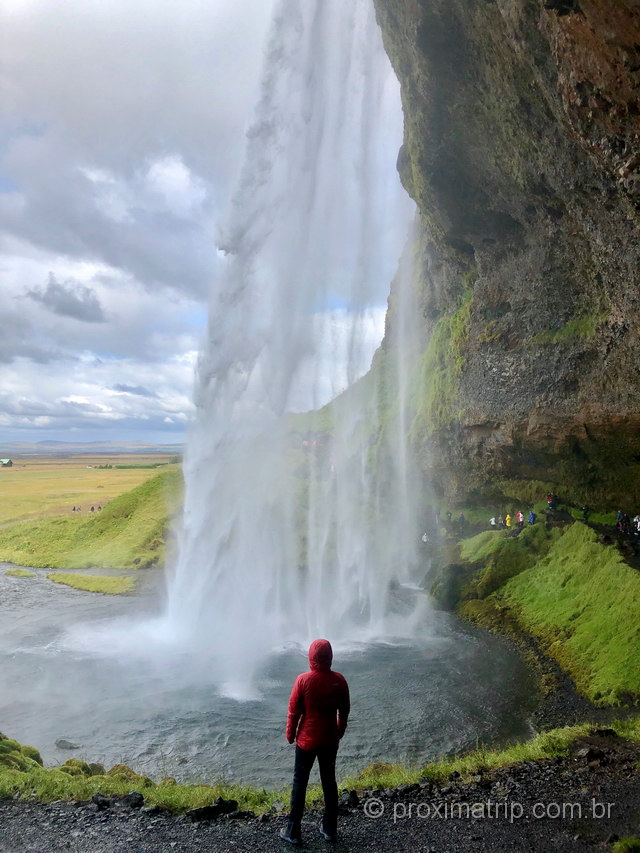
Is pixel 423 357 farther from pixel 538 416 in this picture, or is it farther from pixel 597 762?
pixel 597 762

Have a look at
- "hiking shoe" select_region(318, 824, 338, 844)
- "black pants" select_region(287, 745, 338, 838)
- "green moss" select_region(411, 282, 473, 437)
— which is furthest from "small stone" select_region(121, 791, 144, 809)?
"green moss" select_region(411, 282, 473, 437)

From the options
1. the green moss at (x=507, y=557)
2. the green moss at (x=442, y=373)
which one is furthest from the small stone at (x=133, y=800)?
the green moss at (x=442, y=373)

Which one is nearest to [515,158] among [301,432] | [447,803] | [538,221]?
[538,221]

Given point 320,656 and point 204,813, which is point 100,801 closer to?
point 204,813

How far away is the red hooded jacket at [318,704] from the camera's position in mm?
6438

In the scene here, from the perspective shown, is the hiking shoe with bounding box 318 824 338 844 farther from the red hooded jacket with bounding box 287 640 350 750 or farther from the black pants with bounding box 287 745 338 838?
the red hooded jacket with bounding box 287 640 350 750

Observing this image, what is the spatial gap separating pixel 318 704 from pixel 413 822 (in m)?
2.79

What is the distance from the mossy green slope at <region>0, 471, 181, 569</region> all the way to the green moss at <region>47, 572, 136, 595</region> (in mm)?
4584

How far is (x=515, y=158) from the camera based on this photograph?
2022 cm

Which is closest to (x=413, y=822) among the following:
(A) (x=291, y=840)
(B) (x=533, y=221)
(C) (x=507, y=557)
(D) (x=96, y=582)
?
(A) (x=291, y=840)

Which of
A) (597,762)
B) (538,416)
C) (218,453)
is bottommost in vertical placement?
(597,762)

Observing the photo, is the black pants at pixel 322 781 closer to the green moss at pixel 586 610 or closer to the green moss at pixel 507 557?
the green moss at pixel 586 610

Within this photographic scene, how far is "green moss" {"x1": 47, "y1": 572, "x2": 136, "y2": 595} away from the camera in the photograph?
33213 millimetres

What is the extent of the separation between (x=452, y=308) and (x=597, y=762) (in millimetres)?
32769
